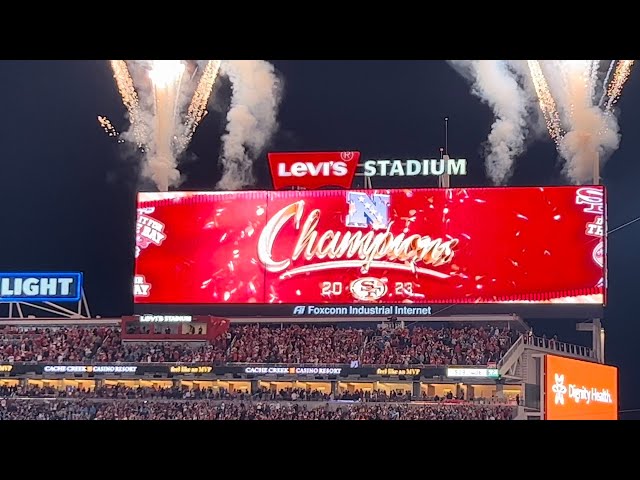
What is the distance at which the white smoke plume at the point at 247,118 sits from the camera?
43844 mm

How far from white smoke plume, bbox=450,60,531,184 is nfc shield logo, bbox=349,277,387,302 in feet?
38.4

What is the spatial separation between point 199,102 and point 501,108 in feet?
41.0

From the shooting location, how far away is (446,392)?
109 feet

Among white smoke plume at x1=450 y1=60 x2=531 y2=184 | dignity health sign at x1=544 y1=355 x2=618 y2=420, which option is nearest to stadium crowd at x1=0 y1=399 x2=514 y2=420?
dignity health sign at x1=544 y1=355 x2=618 y2=420

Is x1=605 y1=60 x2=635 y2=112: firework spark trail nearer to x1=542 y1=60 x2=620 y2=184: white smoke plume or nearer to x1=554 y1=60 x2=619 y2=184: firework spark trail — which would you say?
x1=542 y1=60 x2=620 y2=184: white smoke plume

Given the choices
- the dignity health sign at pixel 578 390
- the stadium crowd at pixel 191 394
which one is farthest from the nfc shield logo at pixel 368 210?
the dignity health sign at pixel 578 390

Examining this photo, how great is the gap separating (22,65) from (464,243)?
21456mm

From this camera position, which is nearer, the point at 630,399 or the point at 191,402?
the point at 191,402

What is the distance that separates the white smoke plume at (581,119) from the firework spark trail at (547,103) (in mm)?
301

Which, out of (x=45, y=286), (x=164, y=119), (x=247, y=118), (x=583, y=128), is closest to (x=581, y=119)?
(x=583, y=128)

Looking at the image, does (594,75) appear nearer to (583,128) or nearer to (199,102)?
(583,128)

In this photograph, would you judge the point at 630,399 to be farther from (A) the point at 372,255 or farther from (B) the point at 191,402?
(B) the point at 191,402
